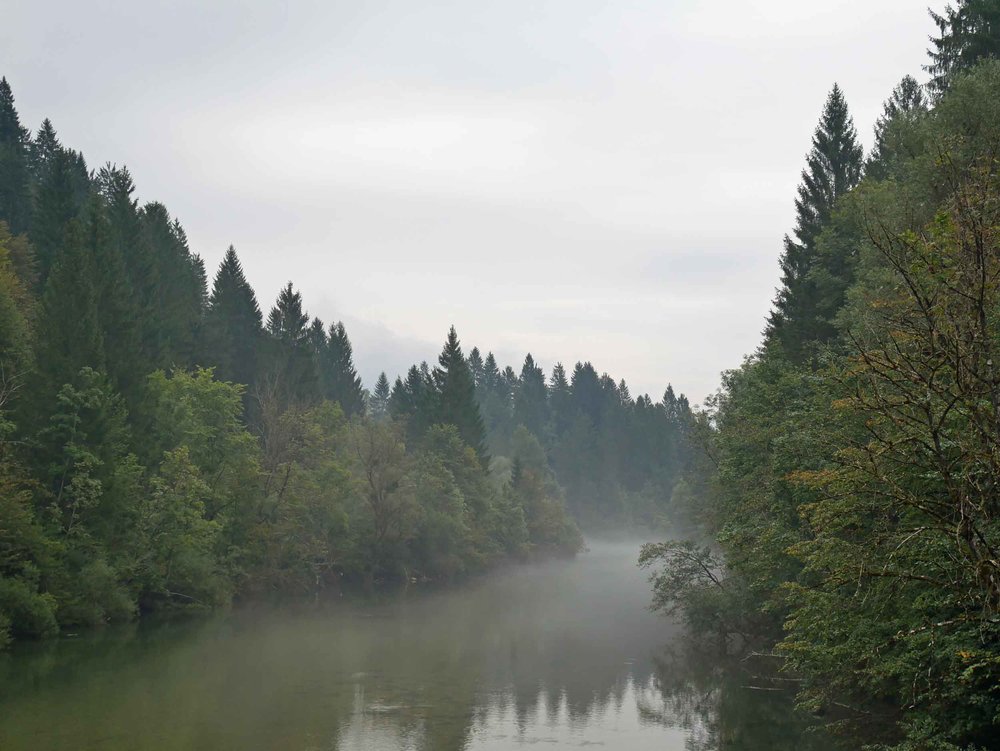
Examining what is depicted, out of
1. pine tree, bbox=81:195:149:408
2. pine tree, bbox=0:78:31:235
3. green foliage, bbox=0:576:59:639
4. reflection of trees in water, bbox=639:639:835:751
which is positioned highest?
pine tree, bbox=0:78:31:235

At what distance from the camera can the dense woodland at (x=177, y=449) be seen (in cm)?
4350

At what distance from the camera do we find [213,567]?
55594 mm

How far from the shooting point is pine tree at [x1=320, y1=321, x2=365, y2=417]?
422 feet

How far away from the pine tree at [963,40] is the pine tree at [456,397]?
71.9m

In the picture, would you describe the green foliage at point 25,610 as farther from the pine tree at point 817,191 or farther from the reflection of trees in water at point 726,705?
the pine tree at point 817,191

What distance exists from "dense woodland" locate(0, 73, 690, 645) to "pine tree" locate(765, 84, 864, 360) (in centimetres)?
1321

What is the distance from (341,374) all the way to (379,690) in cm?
10401

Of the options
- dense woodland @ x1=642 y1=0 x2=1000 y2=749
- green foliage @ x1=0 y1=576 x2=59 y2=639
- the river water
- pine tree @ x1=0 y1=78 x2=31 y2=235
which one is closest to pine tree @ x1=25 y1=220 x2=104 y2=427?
green foliage @ x1=0 y1=576 x2=59 y2=639

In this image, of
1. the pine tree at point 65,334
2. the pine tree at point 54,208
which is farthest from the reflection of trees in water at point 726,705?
the pine tree at point 54,208

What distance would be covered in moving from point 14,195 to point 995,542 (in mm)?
89204

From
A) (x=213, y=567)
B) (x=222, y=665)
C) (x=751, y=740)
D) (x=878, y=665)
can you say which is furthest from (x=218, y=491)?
(x=878, y=665)

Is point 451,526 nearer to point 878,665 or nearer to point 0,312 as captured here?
point 0,312

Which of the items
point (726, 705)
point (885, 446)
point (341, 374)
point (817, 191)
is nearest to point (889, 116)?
point (817, 191)

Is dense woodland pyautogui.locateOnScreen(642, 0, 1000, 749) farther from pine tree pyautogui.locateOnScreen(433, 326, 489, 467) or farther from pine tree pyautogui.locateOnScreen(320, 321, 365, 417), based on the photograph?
pine tree pyautogui.locateOnScreen(320, 321, 365, 417)
